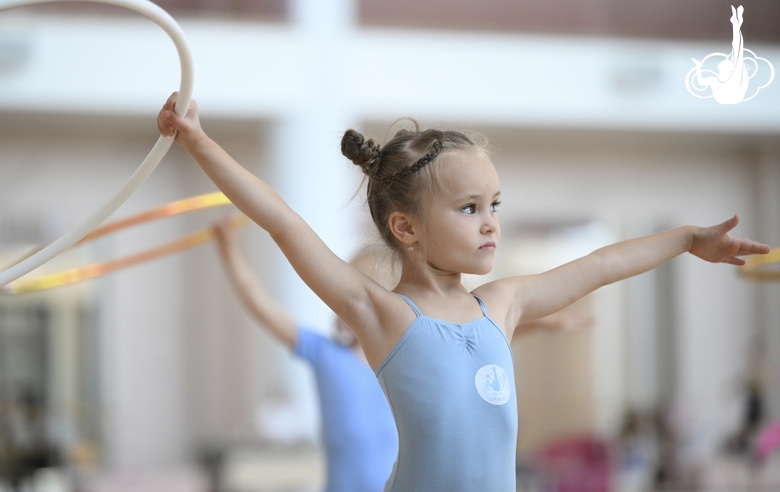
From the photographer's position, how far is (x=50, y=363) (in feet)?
26.2

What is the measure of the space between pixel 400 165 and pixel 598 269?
0.39 metres

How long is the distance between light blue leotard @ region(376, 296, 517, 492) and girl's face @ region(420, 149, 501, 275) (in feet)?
0.34

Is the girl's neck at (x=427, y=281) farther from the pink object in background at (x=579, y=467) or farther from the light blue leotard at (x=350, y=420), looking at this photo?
the pink object in background at (x=579, y=467)

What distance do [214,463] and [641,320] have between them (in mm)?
4521

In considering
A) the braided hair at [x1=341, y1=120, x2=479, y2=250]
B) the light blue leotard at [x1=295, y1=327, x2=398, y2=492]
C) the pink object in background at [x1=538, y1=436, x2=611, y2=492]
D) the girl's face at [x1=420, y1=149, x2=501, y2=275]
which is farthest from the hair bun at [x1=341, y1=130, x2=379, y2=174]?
the pink object in background at [x1=538, y1=436, x2=611, y2=492]

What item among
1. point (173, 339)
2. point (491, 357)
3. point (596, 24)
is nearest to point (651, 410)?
point (596, 24)

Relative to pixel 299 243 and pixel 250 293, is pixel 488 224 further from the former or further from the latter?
pixel 250 293

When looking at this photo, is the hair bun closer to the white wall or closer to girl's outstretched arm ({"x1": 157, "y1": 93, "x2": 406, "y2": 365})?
girl's outstretched arm ({"x1": 157, "y1": 93, "x2": 406, "y2": 365})

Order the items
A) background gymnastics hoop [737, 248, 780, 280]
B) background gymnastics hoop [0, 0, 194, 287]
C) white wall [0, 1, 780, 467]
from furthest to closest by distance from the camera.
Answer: white wall [0, 1, 780, 467], background gymnastics hoop [737, 248, 780, 280], background gymnastics hoop [0, 0, 194, 287]

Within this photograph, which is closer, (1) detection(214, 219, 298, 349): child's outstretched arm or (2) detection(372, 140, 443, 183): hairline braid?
(2) detection(372, 140, 443, 183): hairline braid

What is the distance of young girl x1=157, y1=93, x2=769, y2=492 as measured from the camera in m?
1.26

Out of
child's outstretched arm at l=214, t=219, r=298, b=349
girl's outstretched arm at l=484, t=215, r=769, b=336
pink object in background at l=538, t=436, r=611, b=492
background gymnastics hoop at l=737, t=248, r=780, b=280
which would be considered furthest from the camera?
pink object in background at l=538, t=436, r=611, b=492

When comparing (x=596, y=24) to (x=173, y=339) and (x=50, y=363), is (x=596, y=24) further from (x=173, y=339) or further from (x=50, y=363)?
(x=50, y=363)

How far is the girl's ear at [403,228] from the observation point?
137 cm
